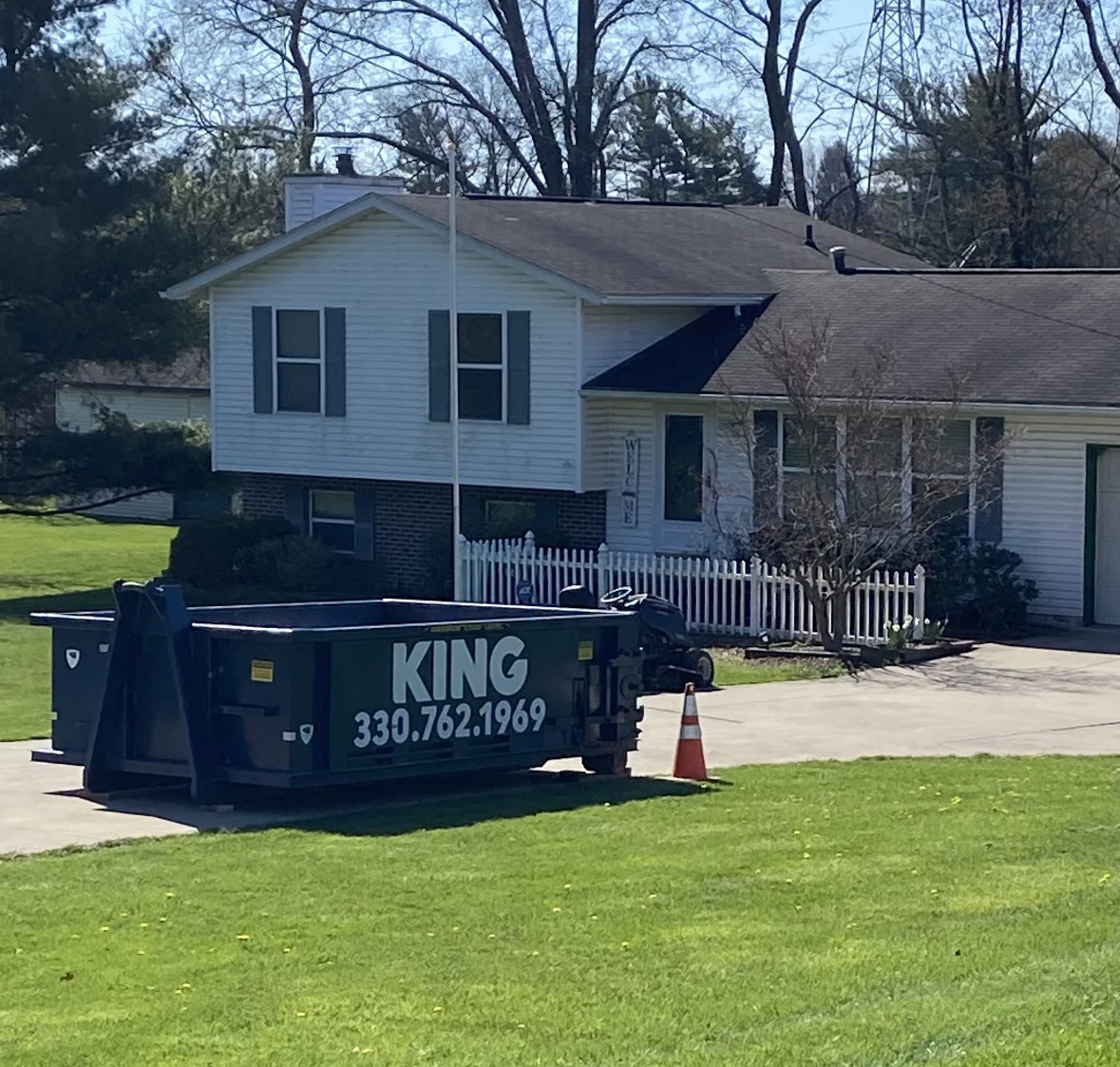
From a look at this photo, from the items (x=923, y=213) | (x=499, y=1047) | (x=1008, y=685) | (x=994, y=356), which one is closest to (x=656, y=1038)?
(x=499, y=1047)

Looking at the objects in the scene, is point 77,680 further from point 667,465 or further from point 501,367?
point 501,367

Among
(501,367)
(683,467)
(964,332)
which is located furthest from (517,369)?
(964,332)

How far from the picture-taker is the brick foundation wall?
1104 inches

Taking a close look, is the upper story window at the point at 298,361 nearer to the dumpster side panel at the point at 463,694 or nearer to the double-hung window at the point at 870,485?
the double-hung window at the point at 870,485

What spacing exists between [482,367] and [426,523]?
8.70 feet

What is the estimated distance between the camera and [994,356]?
25141 mm

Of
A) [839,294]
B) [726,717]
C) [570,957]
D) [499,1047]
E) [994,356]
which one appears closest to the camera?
[499,1047]

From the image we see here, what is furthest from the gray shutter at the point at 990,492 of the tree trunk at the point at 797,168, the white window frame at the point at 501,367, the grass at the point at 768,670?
the tree trunk at the point at 797,168

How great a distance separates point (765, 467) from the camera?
25.0 metres

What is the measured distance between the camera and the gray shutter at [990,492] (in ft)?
79.4

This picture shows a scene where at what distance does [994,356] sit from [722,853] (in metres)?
15.5

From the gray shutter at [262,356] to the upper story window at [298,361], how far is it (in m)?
0.12

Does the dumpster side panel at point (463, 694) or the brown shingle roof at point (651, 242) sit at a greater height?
the brown shingle roof at point (651, 242)

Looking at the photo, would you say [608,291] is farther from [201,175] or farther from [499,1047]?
[499,1047]
